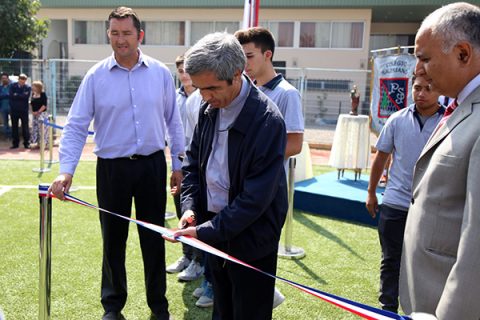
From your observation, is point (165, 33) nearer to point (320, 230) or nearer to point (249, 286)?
point (320, 230)

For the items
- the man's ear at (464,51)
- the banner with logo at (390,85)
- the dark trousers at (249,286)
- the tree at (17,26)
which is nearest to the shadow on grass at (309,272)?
the dark trousers at (249,286)

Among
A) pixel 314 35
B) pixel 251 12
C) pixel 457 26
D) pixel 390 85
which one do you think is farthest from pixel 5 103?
pixel 314 35

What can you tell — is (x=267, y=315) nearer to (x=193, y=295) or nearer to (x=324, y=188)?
(x=193, y=295)

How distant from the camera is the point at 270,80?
345cm

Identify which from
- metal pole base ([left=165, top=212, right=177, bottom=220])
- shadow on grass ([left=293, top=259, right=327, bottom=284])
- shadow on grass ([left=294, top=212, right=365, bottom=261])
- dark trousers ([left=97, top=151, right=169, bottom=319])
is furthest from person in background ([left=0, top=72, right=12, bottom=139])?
dark trousers ([left=97, top=151, right=169, bottom=319])

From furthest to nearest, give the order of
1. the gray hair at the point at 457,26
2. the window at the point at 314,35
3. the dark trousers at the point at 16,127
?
the window at the point at 314,35
the dark trousers at the point at 16,127
the gray hair at the point at 457,26

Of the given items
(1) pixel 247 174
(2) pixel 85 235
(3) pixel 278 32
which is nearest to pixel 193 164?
(1) pixel 247 174

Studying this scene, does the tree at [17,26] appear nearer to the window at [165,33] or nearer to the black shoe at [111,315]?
the window at [165,33]

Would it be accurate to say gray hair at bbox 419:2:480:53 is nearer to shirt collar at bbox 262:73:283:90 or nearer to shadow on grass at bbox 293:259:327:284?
shirt collar at bbox 262:73:283:90

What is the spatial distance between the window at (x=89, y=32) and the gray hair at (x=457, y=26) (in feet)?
97.8

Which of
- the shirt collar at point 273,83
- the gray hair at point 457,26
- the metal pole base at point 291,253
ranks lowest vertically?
the metal pole base at point 291,253

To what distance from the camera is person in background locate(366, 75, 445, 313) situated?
3424mm

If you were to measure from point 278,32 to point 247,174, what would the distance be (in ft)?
86.5

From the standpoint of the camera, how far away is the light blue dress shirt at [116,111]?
3334 millimetres
